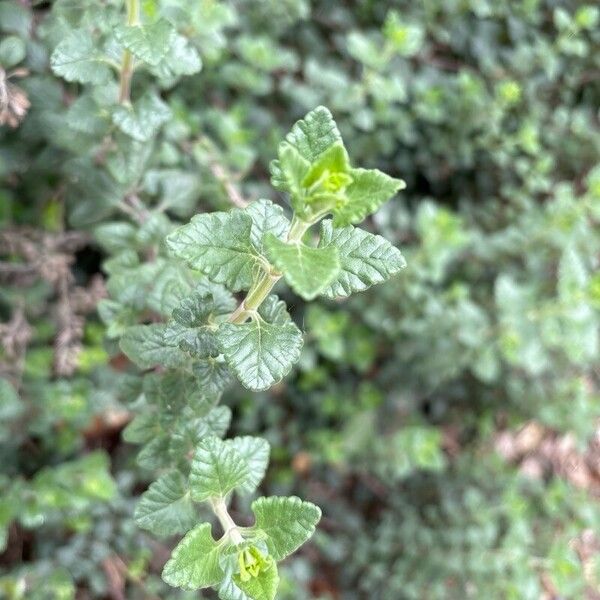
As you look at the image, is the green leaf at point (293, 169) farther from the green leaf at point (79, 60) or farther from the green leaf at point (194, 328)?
the green leaf at point (79, 60)

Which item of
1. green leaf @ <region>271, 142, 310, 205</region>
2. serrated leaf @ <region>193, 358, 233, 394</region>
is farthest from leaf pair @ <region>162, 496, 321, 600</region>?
green leaf @ <region>271, 142, 310, 205</region>

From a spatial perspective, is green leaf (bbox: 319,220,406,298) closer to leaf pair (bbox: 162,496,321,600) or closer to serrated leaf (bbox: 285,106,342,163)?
serrated leaf (bbox: 285,106,342,163)

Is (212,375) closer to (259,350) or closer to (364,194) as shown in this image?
(259,350)

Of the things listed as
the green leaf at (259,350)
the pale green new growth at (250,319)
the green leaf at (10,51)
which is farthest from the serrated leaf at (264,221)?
the green leaf at (10,51)

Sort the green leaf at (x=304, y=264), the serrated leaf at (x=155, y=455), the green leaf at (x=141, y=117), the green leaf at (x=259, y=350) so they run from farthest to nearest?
1. the green leaf at (x=141, y=117)
2. the serrated leaf at (x=155, y=455)
3. the green leaf at (x=259, y=350)
4. the green leaf at (x=304, y=264)

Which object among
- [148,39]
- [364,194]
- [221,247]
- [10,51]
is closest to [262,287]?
[221,247]

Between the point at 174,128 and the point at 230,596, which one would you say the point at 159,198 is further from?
the point at 230,596
